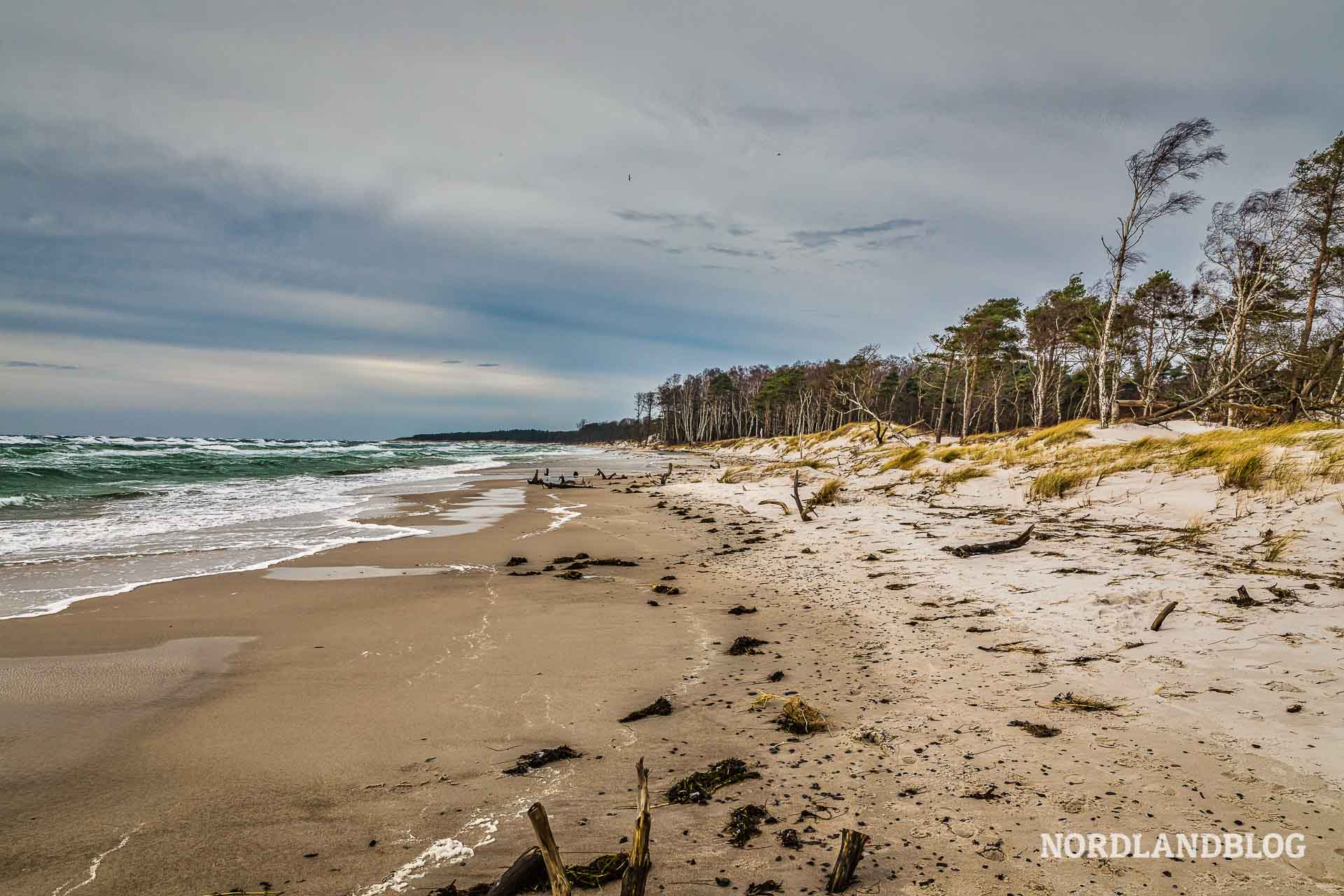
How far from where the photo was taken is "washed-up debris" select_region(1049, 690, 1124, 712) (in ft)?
11.7

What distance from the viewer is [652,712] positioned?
4008mm

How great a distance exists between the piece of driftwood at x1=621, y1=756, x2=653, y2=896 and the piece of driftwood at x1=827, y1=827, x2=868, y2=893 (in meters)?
0.78

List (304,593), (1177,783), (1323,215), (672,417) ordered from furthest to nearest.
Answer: (672,417)
(1323,215)
(304,593)
(1177,783)

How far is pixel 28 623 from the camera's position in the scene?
19.7 feet

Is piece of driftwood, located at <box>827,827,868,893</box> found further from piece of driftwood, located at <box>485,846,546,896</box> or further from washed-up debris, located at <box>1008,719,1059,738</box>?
washed-up debris, located at <box>1008,719,1059,738</box>

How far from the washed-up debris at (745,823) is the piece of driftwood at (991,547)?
597cm

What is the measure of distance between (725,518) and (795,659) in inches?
350

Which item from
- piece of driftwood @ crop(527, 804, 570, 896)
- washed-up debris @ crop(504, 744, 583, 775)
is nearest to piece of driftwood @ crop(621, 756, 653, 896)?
piece of driftwood @ crop(527, 804, 570, 896)

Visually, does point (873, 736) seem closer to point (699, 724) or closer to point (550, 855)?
point (699, 724)

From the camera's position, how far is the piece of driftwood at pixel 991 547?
753cm

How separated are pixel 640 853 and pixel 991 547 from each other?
7.10 metres

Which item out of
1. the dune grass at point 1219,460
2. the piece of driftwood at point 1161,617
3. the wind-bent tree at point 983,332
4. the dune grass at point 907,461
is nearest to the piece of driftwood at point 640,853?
the piece of driftwood at point 1161,617

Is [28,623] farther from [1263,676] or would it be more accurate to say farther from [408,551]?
[1263,676]

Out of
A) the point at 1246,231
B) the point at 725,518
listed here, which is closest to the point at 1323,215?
the point at 1246,231
